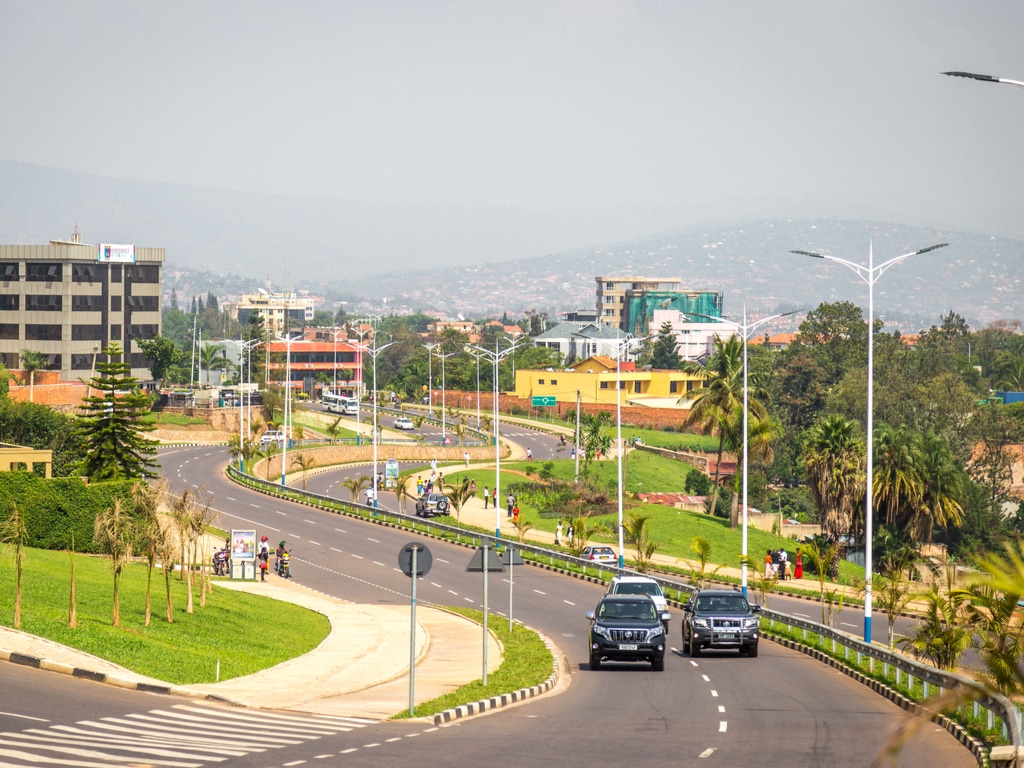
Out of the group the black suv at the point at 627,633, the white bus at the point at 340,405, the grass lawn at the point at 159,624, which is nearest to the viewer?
the grass lawn at the point at 159,624

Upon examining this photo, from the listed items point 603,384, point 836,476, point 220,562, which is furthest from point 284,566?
point 603,384

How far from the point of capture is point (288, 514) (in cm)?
7288

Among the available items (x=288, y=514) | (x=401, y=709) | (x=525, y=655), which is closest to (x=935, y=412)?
(x=288, y=514)

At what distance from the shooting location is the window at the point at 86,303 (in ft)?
436

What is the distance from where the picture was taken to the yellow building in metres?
145

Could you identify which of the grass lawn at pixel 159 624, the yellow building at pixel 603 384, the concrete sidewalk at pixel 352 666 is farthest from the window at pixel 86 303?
the concrete sidewalk at pixel 352 666

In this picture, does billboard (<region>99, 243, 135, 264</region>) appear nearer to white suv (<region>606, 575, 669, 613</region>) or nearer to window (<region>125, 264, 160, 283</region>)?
window (<region>125, 264, 160, 283</region>)

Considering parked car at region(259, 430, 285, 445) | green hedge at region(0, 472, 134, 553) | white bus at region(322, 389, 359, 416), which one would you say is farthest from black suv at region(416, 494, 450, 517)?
white bus at region(322, 389, 359, 416)

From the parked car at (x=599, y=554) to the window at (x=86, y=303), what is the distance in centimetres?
8670

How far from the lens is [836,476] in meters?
74.9

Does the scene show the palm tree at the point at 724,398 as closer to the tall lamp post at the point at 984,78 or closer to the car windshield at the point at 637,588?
the car windshield at the point at 637,588

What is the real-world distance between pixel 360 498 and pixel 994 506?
4709cm

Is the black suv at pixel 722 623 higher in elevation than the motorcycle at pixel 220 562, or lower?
higher

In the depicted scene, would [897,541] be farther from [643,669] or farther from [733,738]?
[733,738]
